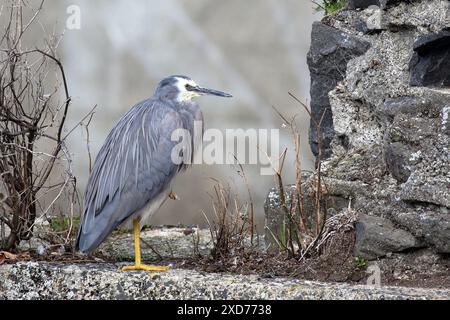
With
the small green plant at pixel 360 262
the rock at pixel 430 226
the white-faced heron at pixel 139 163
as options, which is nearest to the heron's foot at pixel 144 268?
the white-faced heron at pixel 139 163

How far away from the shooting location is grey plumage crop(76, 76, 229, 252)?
4.72 m

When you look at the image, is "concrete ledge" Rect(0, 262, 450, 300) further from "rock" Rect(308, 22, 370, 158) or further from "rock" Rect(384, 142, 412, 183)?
"rock" Rect(308, 22, 370, 158)

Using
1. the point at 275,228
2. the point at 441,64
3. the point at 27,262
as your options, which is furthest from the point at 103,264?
the point at 441,64

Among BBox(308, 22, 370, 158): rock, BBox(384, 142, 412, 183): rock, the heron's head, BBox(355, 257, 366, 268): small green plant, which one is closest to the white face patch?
the heron's head

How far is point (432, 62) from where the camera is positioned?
15.3 ft

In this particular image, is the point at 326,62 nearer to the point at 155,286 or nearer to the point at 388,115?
the point at 388,115

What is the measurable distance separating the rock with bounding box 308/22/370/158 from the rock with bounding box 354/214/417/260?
80cm

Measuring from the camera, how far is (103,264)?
472 centimetres

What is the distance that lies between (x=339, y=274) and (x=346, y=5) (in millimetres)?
1455

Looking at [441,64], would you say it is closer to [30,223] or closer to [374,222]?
[374,222]

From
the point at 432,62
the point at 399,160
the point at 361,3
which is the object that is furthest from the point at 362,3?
the point at 399,160

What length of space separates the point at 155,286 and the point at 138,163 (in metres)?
0.69
